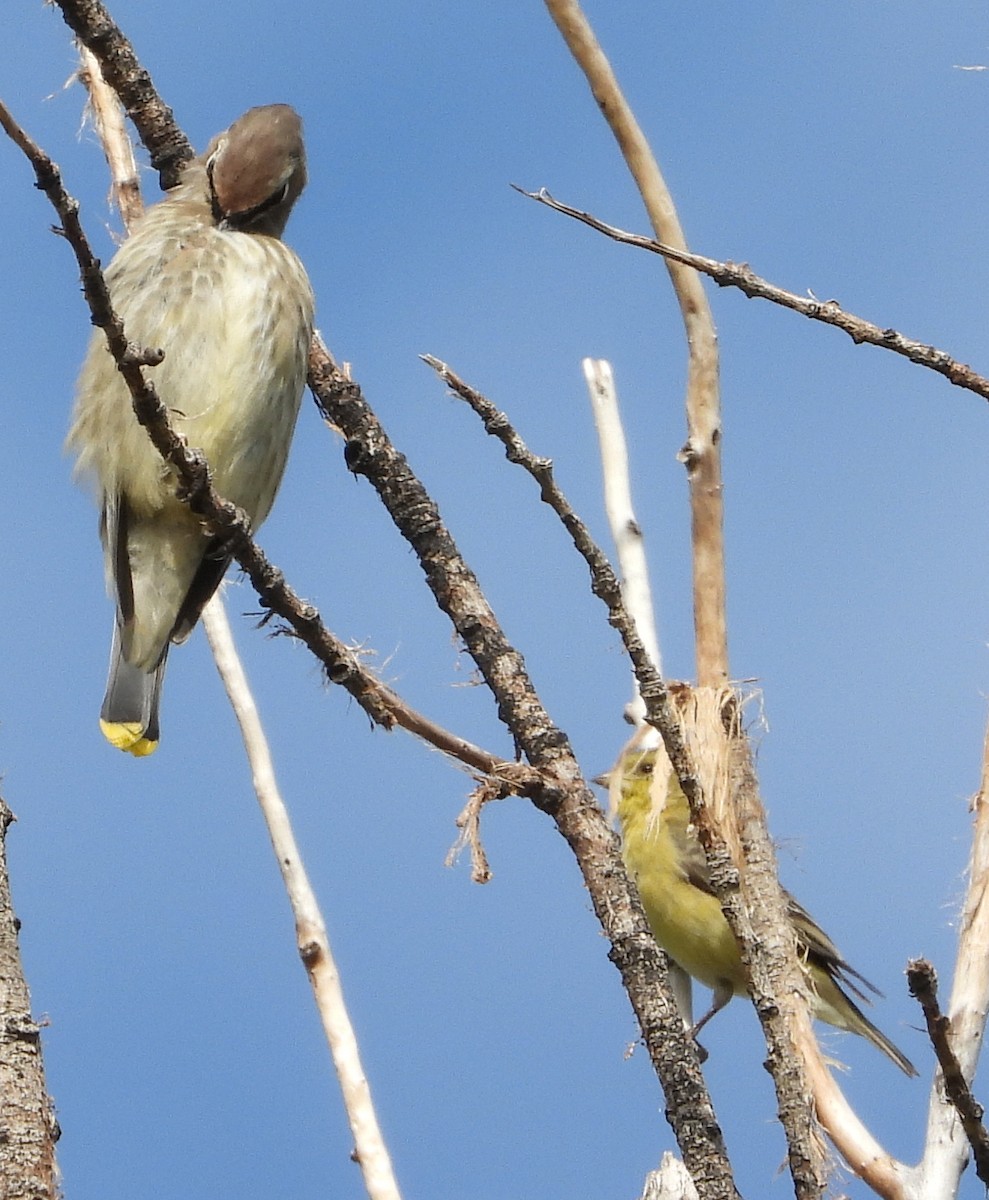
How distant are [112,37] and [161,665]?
70.2 inches

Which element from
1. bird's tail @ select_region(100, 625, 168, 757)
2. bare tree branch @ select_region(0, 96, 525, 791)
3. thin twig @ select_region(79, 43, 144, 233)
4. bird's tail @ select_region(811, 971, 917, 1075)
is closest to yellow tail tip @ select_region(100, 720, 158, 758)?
bird's tail @ select_region(100, 625, 168, 757)

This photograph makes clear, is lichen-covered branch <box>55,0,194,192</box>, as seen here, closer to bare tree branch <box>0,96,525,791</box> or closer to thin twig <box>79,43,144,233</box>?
thin twig <box>79,43,144,233</box>

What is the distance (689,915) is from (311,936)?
2.45 meters

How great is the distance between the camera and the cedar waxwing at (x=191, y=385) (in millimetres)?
4555

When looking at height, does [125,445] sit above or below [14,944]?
above

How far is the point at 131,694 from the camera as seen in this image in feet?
15.8

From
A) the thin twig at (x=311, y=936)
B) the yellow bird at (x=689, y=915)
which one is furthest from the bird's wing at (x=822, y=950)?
the thin twig at (x=311, y=936)

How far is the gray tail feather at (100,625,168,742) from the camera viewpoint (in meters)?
4.76

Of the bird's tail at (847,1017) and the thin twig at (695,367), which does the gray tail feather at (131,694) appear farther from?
the bird's tail at (847,1017)

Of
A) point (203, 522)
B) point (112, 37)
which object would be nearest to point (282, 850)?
point (203, 522)

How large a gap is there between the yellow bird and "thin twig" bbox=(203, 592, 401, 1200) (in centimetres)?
176

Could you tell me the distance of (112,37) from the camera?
4.40 metres

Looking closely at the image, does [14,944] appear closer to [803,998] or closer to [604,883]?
[604,883]

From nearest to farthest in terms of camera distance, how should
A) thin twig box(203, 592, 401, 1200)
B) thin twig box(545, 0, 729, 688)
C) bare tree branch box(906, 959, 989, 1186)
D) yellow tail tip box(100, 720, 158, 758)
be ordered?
bare tree branch box(906, 959, 989, 1186) < thin twig box(203, 592, 401, 1200) < thin twig box(545, 0, 729, 688) < yellow tail tip box(100, 720, 158, 758)
